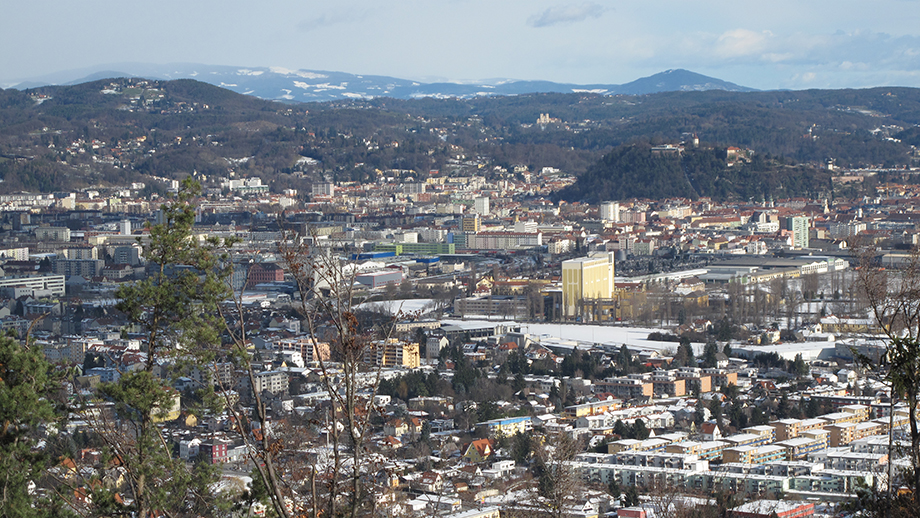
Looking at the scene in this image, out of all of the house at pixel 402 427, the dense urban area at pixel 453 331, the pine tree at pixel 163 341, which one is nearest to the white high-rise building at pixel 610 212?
the dense urban area at pixel 453 331

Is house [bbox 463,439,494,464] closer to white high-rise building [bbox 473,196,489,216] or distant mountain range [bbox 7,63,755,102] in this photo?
white high-rise building [bbox 473,196,489,216]

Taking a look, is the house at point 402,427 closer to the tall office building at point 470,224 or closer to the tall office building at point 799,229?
the tall office building at point 799,229

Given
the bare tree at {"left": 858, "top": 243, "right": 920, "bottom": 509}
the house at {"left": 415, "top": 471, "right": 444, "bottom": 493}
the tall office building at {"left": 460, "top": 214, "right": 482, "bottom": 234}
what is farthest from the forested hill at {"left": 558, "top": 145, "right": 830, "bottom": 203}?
the bare tree at {"left": 858, "top": 243, "right": 920, "bottom": 509}

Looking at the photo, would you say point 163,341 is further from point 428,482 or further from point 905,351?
point 428,482

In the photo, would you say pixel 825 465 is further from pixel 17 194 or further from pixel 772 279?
pixel 17 194

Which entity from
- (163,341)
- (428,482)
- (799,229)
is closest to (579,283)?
(428,482)

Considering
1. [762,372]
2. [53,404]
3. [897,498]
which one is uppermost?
[53,404]

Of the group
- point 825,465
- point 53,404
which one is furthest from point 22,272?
point 53,404

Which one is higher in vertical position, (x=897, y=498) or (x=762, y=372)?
(x=897, y=498)
